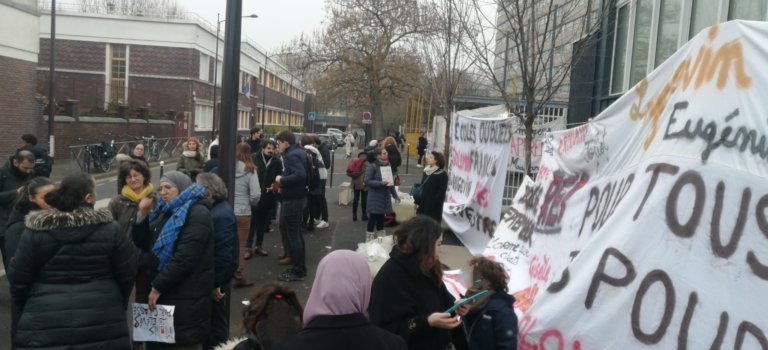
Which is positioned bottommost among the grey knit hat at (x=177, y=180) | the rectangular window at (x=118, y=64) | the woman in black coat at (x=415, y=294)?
the woman in black coat at (x=415, y=294)

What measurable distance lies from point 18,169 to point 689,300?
19.9ft

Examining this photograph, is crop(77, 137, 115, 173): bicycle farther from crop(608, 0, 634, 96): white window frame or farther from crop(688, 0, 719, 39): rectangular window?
crop(688, 0, 719, 39): rectangular window

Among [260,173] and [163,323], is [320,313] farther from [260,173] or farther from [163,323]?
[260,173]

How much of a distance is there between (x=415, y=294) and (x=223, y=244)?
1.78m

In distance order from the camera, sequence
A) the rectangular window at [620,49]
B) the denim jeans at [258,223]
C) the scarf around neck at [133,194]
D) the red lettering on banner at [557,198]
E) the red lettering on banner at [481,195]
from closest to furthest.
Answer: the red lettering on banner at [557,198], the scarf around neck at [133,194], the red lettering on banner at [481,195], the denim jeans at [258,223], the rectangular window at [620,49]

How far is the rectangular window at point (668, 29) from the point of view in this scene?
931cm

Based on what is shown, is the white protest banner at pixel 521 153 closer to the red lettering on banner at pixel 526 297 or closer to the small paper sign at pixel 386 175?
the small paper sign at pixel 386 175

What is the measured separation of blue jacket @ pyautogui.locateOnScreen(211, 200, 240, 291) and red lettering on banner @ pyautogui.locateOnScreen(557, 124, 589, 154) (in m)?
2.56

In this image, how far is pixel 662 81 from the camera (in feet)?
10.7

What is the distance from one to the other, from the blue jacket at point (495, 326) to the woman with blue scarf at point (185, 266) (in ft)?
5.90

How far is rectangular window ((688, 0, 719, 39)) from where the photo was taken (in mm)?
8383

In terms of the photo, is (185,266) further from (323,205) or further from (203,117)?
(203,117)

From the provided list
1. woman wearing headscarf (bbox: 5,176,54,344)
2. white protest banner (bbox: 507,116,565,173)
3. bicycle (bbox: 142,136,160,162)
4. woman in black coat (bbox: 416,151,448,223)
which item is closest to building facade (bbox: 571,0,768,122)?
white protest banner (bbox: 507,116,565,173)

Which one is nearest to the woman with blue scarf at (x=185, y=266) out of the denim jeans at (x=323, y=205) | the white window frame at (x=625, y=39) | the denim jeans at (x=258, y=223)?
the denim jeans at (x=258, y=223)
